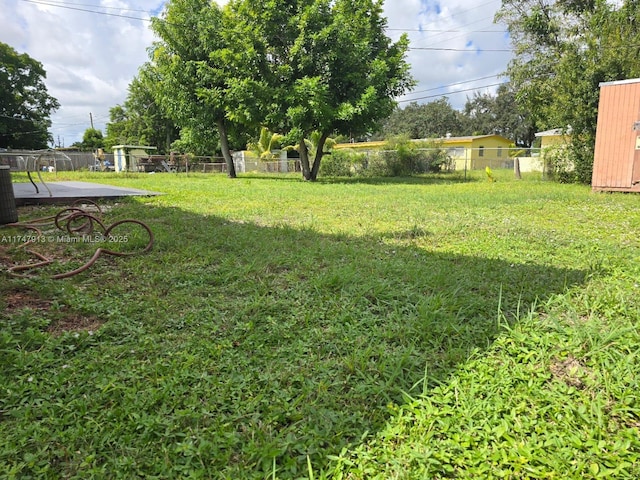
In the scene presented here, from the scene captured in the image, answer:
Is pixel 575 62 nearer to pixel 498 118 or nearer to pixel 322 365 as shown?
pixel 322 365

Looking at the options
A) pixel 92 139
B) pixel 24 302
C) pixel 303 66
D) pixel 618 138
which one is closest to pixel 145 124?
pixel 92 139

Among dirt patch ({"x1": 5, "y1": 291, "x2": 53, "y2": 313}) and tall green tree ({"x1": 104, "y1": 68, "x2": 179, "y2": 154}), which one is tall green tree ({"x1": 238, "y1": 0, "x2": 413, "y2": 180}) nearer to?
dirt patch ({"x1": 5, "y1": 291, "x2": 53, "y2": 313})

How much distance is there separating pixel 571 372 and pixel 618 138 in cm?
1126

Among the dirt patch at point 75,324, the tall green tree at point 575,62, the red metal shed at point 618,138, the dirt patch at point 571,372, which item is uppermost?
the tall green tree at point 575,62

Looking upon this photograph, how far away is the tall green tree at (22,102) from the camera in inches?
1329

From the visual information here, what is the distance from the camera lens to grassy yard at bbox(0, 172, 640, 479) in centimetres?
144

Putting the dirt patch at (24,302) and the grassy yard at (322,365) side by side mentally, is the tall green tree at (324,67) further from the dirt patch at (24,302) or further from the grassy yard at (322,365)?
the dirt patch at (24,302)

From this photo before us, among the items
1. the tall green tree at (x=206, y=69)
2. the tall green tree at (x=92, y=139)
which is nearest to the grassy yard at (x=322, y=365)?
the tall green tree at (x=206, y=69)

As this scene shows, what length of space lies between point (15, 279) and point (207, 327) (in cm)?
175

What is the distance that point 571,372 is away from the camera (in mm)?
1910

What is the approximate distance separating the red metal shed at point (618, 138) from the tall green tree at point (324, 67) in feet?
22.9

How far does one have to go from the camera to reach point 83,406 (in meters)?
1.66

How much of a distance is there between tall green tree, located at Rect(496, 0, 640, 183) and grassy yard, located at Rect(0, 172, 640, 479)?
10.9m

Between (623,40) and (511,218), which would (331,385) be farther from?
(623,40)
